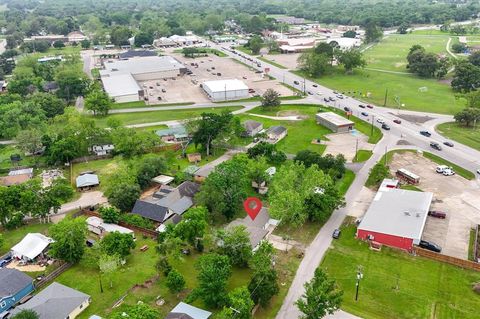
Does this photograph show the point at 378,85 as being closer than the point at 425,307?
No

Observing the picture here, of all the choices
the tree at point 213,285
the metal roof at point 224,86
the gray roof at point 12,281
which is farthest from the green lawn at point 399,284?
the metal roof at point 224,86

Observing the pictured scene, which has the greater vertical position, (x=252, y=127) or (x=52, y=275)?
(x=252, y=127)

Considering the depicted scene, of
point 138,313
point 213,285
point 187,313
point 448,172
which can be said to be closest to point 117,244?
point 138,313

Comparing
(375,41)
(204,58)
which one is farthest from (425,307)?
(375,41)

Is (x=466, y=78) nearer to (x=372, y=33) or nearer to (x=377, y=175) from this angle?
(x=377, y=175)

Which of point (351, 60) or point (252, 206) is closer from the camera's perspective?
point (252, 206)

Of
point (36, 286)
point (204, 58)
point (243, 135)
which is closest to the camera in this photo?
point (36, 286)

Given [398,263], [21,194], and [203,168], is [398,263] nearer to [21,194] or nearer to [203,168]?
[203,168]
